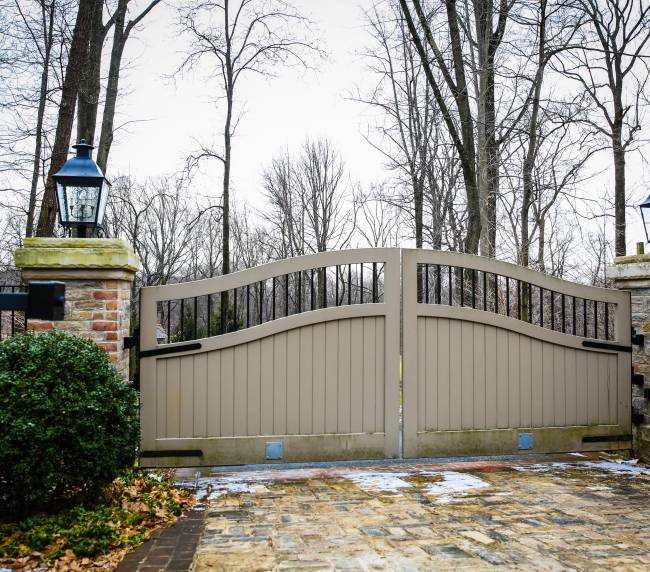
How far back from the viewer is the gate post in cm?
576

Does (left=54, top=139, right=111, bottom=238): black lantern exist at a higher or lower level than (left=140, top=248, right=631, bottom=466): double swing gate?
higher

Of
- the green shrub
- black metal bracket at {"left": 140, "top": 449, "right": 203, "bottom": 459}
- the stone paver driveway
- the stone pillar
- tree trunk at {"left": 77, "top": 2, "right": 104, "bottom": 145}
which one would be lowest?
the stone paver driveway

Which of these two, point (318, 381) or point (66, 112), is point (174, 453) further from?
point (66, 112)

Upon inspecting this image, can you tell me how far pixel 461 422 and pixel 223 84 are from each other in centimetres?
1171

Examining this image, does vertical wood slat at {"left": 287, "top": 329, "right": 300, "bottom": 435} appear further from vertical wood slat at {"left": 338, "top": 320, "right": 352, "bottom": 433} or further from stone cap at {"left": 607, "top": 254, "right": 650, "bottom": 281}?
stone cap at {"left": 607, "top": 254, "right": 650, "bottom": 281}

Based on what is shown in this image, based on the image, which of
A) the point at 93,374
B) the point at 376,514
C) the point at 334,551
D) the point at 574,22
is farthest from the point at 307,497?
the point at 574,22

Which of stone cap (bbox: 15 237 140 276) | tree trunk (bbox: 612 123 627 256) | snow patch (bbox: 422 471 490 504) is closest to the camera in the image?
snow patch (bbox: 422 471 490 504)

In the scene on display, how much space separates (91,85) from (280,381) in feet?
25.1

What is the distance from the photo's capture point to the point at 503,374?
566 centimetres

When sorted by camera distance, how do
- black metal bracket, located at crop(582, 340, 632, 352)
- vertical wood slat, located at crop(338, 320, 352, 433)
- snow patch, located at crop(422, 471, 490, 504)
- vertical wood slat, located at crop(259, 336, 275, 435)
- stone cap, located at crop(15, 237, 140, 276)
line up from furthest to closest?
black metal bracket, located at crop(582, 340, 632, 352) → vertical wood slat, located at crop(338, 320, 352, 433) → vertical wood slat, located at crop(259, 336, 275, 435) → stone cap, located at crop(15, 237, 140, 276) → snow patch, located at crop(422, 471, 490, 504)

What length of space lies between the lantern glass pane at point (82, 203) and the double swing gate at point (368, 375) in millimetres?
721

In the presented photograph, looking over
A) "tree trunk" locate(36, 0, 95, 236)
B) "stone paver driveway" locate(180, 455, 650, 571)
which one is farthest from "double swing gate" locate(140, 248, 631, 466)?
"tree trunk" locate(36, 0, 95, 236)

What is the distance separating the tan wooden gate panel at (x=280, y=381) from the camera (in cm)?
509

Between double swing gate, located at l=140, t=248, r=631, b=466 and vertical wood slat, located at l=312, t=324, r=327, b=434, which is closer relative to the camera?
double swing gate, located at l=140, t=248, r=631, b=466
